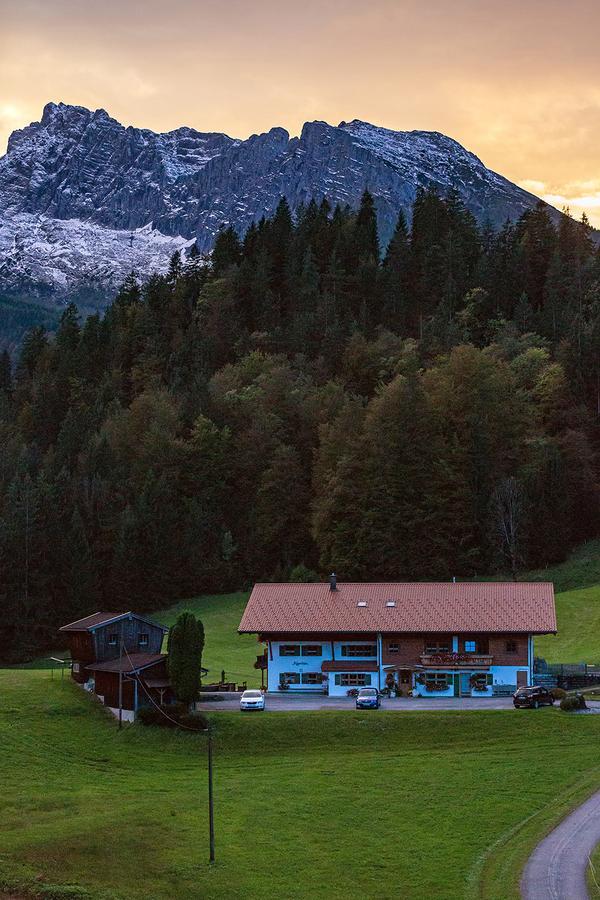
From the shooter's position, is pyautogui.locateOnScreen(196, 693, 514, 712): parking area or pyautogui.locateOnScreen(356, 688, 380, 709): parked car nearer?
pyautogui.locateOnScreen(356, 688, 380, 709): parked car

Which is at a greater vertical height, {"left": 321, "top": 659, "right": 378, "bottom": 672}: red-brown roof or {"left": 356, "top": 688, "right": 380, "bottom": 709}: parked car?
{"left": 321, "top": 659, "right": 378, "bottom": 672}: red-brown roof

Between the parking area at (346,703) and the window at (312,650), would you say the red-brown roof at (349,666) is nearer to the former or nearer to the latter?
the window at (312,650)

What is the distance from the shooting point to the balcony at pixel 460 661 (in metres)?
69.4

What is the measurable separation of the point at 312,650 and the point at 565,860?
3278 centimetres

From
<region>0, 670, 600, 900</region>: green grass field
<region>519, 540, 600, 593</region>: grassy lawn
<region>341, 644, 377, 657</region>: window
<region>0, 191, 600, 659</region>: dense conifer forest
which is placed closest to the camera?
<region>0, 670, 600, 900</region>: green grass field

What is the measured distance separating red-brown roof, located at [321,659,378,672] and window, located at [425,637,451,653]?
3.59m

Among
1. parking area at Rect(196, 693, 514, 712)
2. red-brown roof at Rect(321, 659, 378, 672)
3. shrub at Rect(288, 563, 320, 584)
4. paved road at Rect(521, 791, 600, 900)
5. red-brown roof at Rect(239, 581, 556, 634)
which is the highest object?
shrub at Rect(288, 563, 320, 584)

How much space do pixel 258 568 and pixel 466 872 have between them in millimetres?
76642

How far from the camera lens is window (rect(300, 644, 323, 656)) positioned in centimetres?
7212

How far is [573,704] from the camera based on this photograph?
6228cm

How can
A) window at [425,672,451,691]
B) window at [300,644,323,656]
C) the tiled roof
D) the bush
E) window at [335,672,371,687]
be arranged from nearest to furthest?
1. the bush
2. the tiled roof
3. window at [425,672,451,691]
4. window at [335,672,371,687]
5. window at [300,644,323,656]

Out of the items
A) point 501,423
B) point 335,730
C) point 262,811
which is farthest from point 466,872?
point 501,423

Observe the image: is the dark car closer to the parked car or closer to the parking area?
the parking area

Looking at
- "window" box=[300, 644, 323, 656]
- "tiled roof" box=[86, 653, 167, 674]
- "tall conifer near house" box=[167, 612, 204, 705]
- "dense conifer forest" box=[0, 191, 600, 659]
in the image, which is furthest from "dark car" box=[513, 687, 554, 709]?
"dense conifer forest" box=[0, 191, 600, 659]
